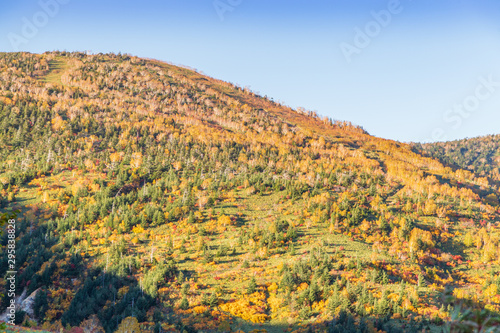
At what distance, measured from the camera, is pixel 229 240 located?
113000 millimetres

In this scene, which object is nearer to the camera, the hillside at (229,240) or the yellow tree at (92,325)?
the yellow tree at (92,325)

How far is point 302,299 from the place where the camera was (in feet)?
255

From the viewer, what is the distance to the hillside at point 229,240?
76.2 m

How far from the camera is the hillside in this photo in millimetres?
76250

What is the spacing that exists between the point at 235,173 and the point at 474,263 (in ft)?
350

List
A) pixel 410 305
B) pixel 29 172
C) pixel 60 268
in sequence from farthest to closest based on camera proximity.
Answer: pixel 29 172 → pixel 60 268 → pixel 410 305

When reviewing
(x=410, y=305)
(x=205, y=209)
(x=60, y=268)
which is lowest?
(x=60, y=268)

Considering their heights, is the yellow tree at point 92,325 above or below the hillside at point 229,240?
below

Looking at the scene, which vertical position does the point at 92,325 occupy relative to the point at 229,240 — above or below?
below

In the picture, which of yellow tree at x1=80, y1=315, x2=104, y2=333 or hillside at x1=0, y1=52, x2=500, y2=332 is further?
hillside at x1=0, y1=52, x2=500, y2=332

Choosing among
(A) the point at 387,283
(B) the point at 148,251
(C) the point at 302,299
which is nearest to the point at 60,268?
(B) the point at 148,251

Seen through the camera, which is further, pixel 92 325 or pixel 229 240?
pixel 229 240

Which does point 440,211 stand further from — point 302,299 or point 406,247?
point 302,299

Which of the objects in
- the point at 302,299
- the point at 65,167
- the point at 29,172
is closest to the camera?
the point at 302,299
